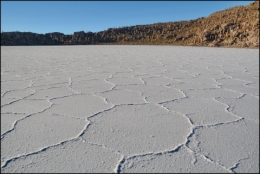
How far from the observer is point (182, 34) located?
56.3ft

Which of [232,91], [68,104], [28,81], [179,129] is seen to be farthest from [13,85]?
[232,91]

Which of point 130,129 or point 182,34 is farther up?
point 182,34

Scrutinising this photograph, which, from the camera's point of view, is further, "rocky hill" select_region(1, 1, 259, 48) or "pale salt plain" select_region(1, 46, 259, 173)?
"rocky hill" select_region(1, 1, 259, 48)

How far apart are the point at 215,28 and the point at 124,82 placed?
13.5 m

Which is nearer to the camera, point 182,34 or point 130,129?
point 130,129

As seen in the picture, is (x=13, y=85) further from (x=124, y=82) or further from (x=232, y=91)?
(x=232, y=91)

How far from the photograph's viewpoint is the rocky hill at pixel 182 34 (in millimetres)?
12742

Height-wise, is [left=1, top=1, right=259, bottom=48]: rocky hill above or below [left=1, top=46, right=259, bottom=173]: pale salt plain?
above

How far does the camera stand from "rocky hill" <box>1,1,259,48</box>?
41.8 feet

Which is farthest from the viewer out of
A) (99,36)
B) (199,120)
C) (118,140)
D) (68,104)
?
(99,36)

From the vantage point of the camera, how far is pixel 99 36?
776 inches

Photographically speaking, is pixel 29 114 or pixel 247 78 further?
pixel 247 78

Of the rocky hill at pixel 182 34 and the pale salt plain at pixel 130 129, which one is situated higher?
the rocky hill at pixel 182 34

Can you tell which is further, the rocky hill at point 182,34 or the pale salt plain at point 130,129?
the rocky hill at point 182,34
